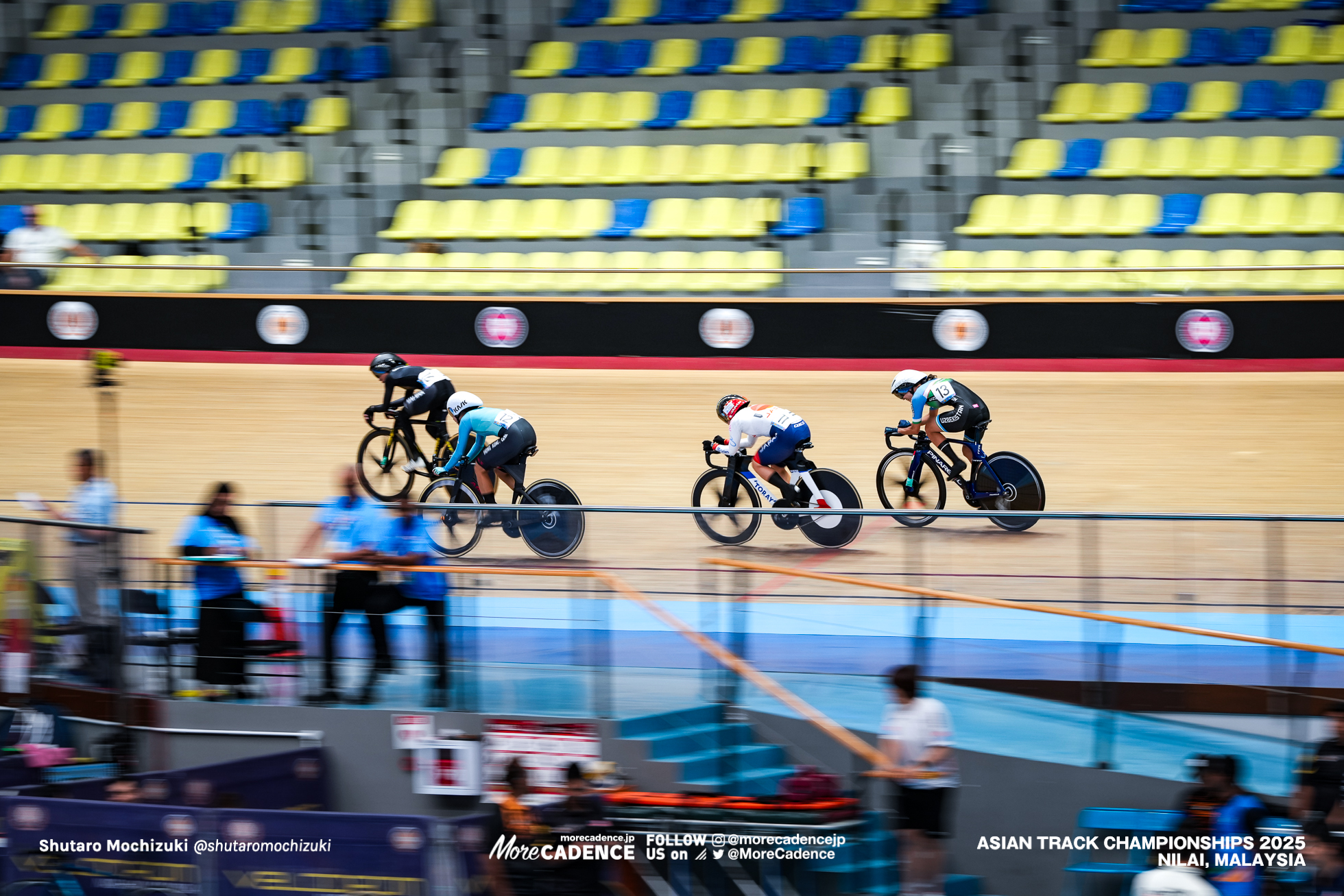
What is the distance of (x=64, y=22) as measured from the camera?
71.9 ft

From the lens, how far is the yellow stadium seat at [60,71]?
20922mm

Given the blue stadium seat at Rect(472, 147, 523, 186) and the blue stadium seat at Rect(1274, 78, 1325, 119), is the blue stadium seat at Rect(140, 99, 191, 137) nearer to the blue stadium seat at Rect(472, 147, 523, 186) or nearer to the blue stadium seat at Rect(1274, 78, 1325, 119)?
the blue stadium seat at Rect(472, 147, 523, 186)

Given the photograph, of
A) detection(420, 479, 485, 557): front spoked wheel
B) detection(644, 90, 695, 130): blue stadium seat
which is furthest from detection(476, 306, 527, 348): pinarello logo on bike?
detection(420, 479, 485, 557): front spoked wheel

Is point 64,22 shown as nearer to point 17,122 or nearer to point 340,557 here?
point 17,122

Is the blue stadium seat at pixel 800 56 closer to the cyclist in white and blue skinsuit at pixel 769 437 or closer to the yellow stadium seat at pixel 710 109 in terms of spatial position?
the yellow stadium seat at pixel 710 109

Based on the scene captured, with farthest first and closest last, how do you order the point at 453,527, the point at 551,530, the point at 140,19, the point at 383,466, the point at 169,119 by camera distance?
the point at 140,19
the point at 169,119
the point at 383,466
the point at 453,527
the point at 551,530

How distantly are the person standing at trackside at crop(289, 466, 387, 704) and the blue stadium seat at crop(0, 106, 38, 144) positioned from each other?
15.0 metres

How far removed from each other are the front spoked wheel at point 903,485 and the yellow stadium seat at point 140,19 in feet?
50.8

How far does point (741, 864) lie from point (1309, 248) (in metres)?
11.7

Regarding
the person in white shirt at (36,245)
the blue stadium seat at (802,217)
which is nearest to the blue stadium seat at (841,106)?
the blue stadium seat at (802,217)

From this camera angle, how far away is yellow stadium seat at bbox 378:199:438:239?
17.3 meters

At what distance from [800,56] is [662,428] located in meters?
7.46

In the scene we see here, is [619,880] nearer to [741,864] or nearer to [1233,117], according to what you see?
[741,864]

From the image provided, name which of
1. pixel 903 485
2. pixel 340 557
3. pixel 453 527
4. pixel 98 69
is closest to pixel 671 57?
pixel 98 69
